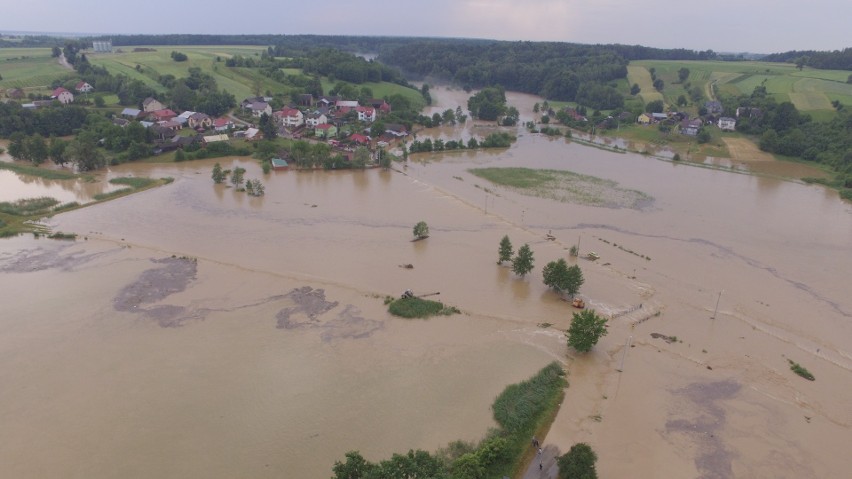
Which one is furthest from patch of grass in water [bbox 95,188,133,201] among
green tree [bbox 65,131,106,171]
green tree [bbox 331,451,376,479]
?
green tree [bbox 331,451,376,479]

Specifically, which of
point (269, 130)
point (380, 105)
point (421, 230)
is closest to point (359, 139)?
point (269, 130)

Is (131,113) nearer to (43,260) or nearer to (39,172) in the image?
(39,172)

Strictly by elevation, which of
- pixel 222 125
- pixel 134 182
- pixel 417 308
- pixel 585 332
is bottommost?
pixel 417 308

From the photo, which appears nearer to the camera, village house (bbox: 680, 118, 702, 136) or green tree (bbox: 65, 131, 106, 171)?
green tree (bbox: 65, 131, 106, 171)

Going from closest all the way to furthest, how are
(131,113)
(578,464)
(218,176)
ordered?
(578,464)
(218,176)
(131,113)

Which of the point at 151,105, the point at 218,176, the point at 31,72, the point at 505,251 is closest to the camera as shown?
the point at 505,251

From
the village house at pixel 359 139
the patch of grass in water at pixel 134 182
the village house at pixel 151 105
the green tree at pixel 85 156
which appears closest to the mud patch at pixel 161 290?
the patch of grass in water at pixel 134 182

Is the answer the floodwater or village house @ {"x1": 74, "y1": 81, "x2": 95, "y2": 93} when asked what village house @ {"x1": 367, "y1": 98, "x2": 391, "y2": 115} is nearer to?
the floodwater
